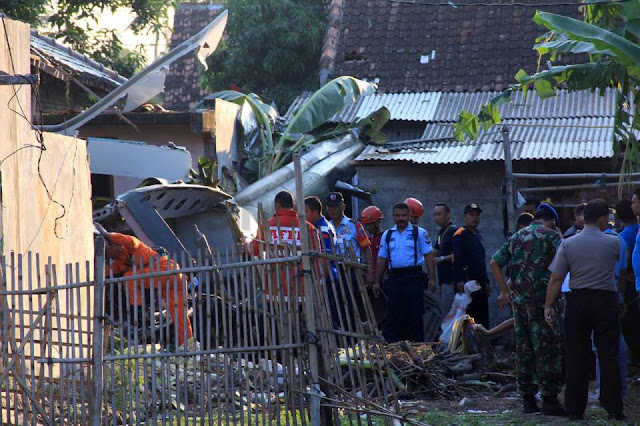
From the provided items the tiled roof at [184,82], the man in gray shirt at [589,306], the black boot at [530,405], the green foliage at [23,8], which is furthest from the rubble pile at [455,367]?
the tiled roof at [184,82]

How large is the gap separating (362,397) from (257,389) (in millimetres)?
745

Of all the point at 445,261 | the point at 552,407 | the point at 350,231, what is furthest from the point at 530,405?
the point at 445,261

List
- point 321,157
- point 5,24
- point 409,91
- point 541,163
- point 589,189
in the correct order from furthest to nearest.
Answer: point 409,91, point 321,157, point 541,163, point 589,189, point 5,24

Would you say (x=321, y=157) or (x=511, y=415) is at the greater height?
(x=321, y=157)

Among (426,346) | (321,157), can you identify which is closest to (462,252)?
(426,346)

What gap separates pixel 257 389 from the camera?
22.4 feet

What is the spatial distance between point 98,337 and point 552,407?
12.5 feet

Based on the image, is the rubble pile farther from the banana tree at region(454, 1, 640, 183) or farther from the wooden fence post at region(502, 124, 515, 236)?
the banana tree at region(454, 1, 640, 183)

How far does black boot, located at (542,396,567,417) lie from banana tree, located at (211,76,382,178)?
7824 millimetres

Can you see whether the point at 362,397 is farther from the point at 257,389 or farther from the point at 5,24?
the point at 5,24

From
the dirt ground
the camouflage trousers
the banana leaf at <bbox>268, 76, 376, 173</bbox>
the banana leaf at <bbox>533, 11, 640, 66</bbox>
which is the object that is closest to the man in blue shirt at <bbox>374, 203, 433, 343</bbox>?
the dirt ground

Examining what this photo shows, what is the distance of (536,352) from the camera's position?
814cm

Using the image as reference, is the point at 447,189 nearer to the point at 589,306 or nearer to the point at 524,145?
the point at 524,145

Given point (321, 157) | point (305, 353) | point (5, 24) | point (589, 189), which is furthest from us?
point (321, 157)
